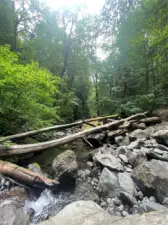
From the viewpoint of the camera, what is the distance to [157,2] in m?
4.39

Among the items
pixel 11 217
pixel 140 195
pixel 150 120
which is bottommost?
pixel 140 195

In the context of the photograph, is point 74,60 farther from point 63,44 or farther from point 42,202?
point 42,202

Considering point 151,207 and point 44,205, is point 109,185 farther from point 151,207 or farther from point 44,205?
point 44,205

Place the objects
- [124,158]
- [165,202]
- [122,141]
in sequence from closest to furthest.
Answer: [165,202]
[124,158]
[122,141]

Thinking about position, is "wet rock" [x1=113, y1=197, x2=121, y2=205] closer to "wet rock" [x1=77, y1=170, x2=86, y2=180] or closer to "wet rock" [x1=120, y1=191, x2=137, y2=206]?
"wet rock" [x1=120, y1=191, x2=137, y2=206]

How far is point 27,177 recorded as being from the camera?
219 cm

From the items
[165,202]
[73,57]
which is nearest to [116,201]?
[165,202]

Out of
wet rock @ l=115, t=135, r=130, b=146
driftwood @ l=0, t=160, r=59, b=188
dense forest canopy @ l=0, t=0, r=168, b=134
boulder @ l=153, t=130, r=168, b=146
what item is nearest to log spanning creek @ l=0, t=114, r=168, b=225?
driftwood @ l=0, t=160, r=59, b=188

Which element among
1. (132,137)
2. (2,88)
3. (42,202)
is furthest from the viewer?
(132,137)

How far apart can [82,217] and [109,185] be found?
2.97 ft

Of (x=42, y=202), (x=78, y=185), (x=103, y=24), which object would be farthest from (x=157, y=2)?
(x=42, y=202)

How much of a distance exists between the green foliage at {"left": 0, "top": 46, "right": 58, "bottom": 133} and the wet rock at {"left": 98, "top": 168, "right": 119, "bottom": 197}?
3303 millimetres

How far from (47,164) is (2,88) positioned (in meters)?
2.60

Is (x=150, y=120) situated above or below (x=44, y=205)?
above
